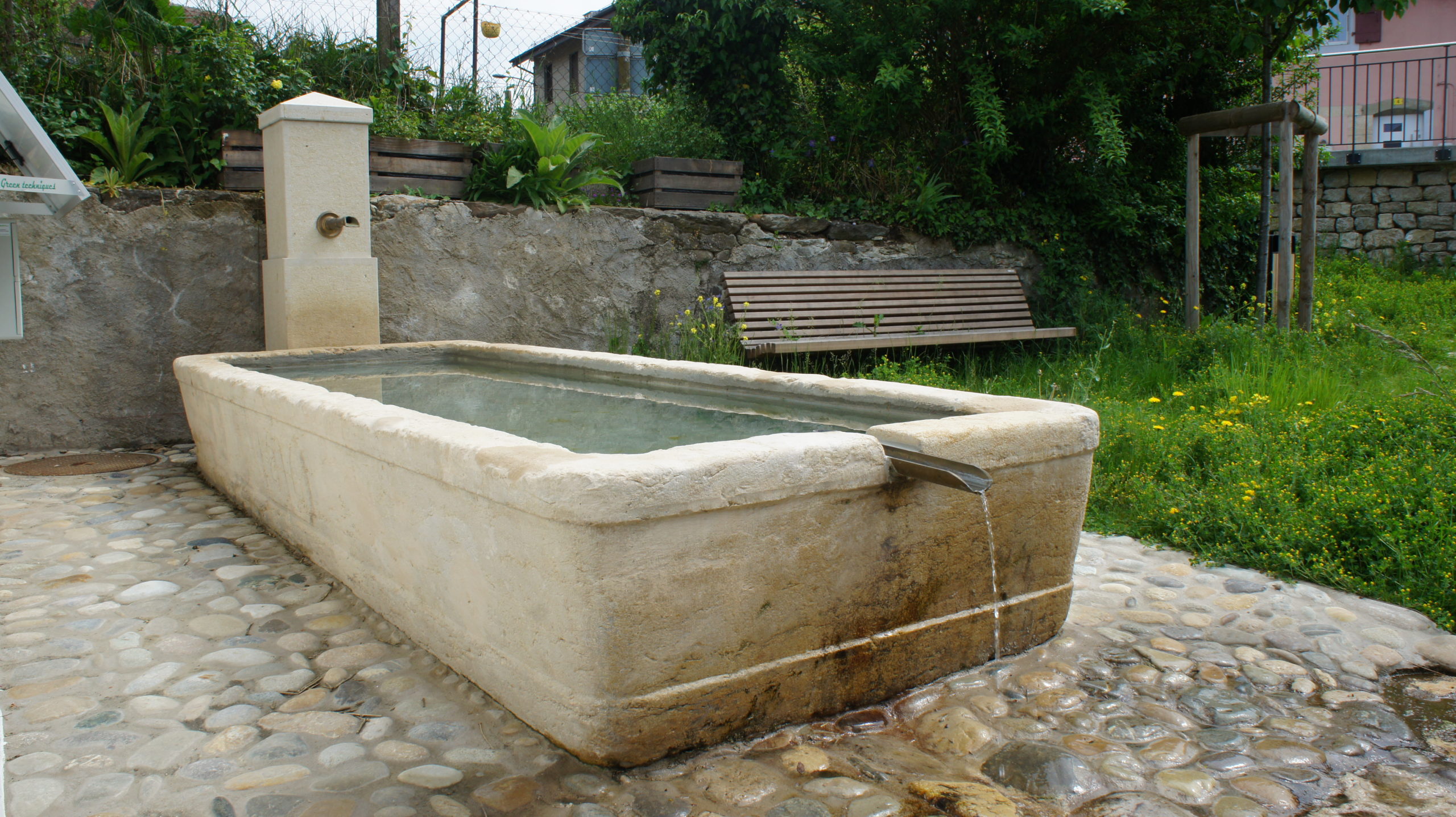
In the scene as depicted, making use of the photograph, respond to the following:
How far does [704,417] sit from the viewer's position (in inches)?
136

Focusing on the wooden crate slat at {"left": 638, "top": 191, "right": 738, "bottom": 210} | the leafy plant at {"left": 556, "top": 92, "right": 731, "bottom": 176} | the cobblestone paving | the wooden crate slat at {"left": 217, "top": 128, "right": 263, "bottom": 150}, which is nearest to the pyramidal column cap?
the wooden crate slat at {"left": 217, "top": 128, "right": 263, "bottom": 150}

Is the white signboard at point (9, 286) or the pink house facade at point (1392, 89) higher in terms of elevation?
the pink house facade at point (1392, 89)

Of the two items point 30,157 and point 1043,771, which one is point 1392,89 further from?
point 30,157

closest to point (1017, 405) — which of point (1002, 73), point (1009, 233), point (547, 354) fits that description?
point (547, 354)

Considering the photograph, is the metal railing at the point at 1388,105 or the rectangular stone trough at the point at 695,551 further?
the metal railing at the point at 1388,105

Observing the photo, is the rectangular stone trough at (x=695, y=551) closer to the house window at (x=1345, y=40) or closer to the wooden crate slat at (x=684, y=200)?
the wooden crate slat at (x=684, y=200)

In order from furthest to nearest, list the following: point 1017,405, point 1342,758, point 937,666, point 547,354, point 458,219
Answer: point 458,219
point 547,354
point 1017,405
point 937,666
point 1342,758

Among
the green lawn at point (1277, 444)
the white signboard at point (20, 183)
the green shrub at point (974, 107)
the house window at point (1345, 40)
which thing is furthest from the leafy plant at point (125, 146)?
the house window at point (1345, 40)

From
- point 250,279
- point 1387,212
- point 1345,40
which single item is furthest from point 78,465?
point 1345,40

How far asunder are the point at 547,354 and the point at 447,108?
139 inches

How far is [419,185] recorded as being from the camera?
20.1 feet

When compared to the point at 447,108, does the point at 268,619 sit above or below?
below

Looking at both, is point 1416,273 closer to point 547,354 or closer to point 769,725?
point 547,354

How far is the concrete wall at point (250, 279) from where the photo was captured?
4941mm
